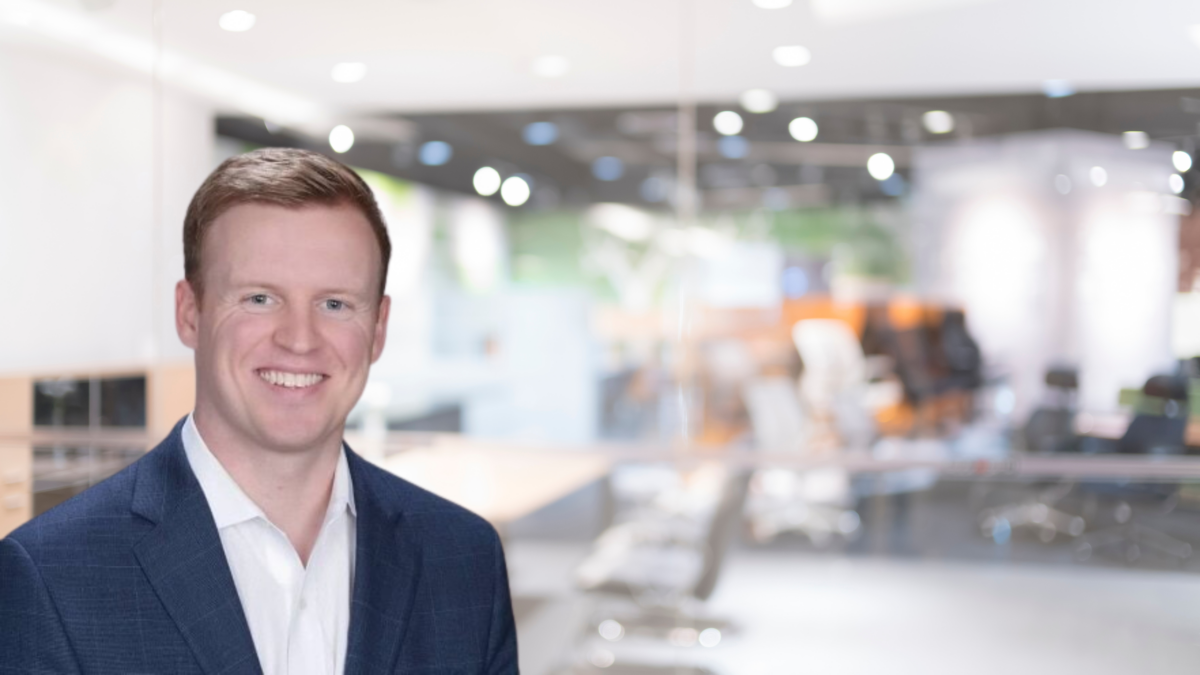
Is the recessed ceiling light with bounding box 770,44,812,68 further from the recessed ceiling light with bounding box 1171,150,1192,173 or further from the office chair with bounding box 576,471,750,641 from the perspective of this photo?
the office chair with bounding box 576,471,750,641

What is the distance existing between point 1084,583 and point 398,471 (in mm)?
2318

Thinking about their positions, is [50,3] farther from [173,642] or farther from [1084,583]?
[1084,583]

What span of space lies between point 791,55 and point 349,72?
58.3 inches

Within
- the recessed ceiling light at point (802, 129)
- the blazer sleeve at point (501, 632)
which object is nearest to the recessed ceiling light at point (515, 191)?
the recessed ceiling light at point (802, 129)

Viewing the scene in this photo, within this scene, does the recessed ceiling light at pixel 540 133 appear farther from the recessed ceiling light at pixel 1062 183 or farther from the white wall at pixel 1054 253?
the recessed ceiling light at pixel 1062 183

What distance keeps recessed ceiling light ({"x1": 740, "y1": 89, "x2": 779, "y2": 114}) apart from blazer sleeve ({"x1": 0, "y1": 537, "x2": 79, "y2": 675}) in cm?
283

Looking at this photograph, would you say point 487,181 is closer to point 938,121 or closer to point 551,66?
point 551,66

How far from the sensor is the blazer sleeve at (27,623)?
5.03ft

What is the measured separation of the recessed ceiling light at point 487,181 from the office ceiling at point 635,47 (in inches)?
8.7

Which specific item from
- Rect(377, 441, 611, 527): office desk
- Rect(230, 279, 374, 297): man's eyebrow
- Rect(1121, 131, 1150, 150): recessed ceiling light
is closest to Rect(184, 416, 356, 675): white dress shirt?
Rect(230, 279, 374, 297): man's eyebrow

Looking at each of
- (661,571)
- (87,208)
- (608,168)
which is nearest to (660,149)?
(608,168)

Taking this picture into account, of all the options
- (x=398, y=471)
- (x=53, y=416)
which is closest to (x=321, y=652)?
(x=398, y=471)

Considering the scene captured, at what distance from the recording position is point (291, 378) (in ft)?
5.17

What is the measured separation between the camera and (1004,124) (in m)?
3.76
